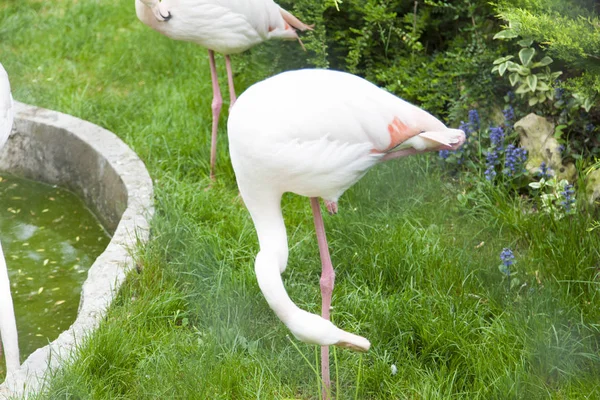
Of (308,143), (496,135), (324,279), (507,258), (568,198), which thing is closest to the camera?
(308,143)

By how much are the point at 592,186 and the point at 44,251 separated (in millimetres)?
3043

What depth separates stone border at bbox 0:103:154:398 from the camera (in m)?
3.17

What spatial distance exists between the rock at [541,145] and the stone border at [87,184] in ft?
6.90

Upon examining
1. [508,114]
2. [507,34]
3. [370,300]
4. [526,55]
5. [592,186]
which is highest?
[507,34]

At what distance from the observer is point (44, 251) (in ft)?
14.7

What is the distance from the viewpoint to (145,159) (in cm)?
494

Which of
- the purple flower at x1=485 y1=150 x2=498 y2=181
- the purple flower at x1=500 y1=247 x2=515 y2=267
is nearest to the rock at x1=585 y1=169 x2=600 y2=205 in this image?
the purple flower at x1=485 y1=150 x2=498 y2=181

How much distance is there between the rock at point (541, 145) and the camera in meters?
4.20

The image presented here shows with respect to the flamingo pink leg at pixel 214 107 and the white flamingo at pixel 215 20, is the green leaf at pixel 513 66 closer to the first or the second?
the white flamingo at pixel 215 20

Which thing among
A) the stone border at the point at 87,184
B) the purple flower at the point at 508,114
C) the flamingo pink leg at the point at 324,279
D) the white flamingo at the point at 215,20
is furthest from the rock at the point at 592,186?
the stone border at the point at 87,184

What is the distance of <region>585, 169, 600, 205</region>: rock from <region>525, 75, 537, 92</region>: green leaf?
55cm

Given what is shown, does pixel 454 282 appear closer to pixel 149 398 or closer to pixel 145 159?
pixel 149 398

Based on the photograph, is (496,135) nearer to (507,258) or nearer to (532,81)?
(532,81)

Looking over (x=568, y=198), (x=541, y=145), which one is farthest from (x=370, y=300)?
(x=541, y=145)
